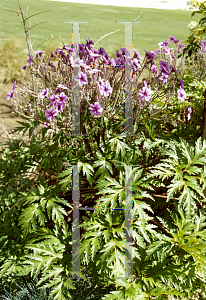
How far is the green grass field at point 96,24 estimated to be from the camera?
425 inches

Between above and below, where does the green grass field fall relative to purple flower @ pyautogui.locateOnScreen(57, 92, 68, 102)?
above

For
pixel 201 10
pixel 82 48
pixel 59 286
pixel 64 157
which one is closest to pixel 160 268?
pixel 59 286

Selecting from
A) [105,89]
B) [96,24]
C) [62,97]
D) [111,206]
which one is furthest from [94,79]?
[96,24]

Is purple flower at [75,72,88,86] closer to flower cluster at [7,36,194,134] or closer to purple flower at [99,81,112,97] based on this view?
flower cluster at [7,36,194,134]

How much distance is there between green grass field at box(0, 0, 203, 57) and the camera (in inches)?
425

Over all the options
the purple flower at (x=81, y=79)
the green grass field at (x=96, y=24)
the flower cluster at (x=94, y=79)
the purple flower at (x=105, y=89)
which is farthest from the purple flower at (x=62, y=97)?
the green grass field at (x=96, y=24)

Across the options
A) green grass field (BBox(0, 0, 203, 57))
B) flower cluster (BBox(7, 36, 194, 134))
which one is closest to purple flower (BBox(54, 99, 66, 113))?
flower cluster (BBox(7, 36, 194, 134))

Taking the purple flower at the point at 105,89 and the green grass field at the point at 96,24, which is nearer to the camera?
the purple flower at the point at 105,89

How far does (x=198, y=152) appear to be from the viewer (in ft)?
5.98

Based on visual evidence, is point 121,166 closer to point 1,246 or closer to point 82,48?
point 82,48

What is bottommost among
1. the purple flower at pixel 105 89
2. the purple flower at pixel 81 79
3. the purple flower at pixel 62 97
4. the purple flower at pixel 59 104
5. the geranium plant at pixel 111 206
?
the geranium plant at pixel 111 206

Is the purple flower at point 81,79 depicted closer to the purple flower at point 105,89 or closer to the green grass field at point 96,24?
the purple flower at point 105,89

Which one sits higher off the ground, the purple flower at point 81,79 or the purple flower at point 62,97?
the purple flower at point 81,79

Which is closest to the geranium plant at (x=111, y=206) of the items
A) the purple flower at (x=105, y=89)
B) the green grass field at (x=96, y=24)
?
the purple flower at (x=105, y=89)
